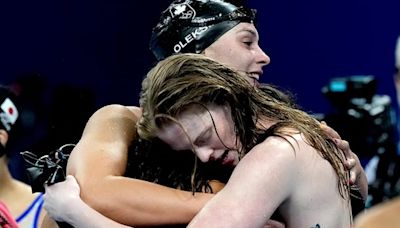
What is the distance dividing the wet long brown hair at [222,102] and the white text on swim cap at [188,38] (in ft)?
1.52

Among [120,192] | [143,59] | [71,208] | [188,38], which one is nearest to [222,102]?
[120,192]

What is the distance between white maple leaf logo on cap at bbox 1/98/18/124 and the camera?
332cm

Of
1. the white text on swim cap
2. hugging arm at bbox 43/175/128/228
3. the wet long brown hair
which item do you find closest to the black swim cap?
the white text on swim cap

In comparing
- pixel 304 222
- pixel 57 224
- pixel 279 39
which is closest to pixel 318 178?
pixel 304 222

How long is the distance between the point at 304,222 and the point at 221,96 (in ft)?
1.15

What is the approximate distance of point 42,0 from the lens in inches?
199

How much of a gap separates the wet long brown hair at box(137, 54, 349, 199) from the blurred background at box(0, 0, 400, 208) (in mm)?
1265

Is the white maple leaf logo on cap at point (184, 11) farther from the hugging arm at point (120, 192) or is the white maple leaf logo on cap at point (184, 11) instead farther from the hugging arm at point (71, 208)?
the hugging arm at point (71, 208)

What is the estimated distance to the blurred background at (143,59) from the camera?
11.3 feet

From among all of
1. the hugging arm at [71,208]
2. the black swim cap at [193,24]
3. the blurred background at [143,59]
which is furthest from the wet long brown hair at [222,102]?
the blurred background at [143,59]

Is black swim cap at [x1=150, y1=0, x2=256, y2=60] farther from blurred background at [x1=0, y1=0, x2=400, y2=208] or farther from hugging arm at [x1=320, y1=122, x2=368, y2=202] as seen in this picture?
blurred background at [x1=0, y1=0, x2=400, y2=208]

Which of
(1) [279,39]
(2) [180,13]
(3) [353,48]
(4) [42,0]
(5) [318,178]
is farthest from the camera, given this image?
(4) [42,0]

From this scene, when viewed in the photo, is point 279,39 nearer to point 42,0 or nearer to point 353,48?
point 353,48

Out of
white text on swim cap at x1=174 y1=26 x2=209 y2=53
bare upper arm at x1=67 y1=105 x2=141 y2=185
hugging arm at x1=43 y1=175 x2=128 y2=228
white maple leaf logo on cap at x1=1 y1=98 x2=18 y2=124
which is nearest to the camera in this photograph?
hugging arm at x1=43 y1=175 x2=128 y2=228
